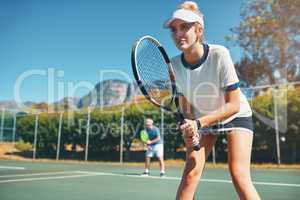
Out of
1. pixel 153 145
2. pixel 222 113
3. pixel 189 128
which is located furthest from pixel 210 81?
pixel 153 145

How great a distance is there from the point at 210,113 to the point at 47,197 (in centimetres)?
285

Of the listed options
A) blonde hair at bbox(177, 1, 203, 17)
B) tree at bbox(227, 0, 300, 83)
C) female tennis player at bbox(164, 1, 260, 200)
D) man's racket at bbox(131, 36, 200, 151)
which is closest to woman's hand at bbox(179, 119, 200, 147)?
female tennis player at bbox(164, 1, 260, 200)

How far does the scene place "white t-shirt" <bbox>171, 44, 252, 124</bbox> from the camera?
2215 mm

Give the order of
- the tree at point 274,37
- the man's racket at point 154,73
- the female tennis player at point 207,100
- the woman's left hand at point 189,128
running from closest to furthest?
the woman's left hand at point 189,128
the female tennis player at point 207,100
the man's racket at point 154,73
the tree at point 274,37

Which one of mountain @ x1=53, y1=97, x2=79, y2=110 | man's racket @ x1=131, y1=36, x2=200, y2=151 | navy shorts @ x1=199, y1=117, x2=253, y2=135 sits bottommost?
navy shorts @ x1=199, y1=117, x2=253, y2=135

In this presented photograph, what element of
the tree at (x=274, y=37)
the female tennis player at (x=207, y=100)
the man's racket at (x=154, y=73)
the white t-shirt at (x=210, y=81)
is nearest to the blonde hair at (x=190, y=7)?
the female tennis player at (x=207, y=100)

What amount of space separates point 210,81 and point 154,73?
62 cm

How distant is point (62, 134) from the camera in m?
17.4

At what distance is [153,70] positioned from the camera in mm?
2812

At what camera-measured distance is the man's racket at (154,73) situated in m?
2.67

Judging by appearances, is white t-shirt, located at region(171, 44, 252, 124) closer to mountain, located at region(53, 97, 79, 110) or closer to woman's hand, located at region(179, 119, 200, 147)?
woman's hand, located at region(179, 119, 200, 147)

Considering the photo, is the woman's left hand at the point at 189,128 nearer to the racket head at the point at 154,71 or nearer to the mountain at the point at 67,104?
the racket head at the point at 154,71

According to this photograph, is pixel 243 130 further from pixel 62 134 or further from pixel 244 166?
pixel 62 134

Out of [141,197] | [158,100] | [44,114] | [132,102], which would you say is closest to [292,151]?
[132,102]
